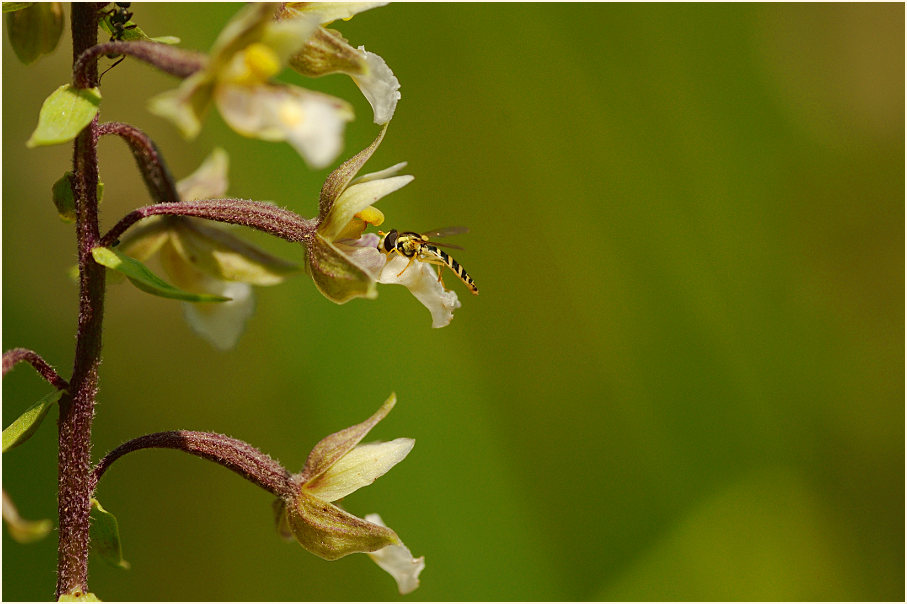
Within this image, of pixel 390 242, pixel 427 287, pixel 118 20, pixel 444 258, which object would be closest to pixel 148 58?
pixel 118 20

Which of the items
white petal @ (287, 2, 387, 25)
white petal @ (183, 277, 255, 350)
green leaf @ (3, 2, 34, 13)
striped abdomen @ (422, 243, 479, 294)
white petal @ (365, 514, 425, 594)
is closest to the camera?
green leaf @ (3, 2, 34, 13)

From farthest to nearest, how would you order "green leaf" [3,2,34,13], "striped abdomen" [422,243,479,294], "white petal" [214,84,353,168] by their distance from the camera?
"striped abdomen" [422,243,479,294]
"green leaf" [3,2,34,13]
"white petal" [214,84,353,168]

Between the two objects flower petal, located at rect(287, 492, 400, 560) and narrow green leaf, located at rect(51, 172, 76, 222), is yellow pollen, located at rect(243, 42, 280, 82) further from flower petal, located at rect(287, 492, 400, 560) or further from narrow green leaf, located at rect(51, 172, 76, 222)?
flower petal, located at rect(287, 492, 400, 560)

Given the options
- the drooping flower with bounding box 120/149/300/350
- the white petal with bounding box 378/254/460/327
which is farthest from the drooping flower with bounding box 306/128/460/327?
the drooping flower with bounding box 120/149/300/350

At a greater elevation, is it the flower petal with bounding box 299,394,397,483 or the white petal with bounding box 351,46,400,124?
the white petal with bounding box 351,46,400,124

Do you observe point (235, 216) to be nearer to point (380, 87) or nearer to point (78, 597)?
point (380, 87)

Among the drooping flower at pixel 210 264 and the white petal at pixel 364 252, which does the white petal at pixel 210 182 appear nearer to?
the drooping flower at pixel 210 264

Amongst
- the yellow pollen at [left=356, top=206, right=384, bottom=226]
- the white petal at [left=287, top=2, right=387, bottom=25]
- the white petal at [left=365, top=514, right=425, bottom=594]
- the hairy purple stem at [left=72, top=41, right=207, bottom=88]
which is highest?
the hairy purple stem at [left=72, top=41, right=207, bottom=88]
